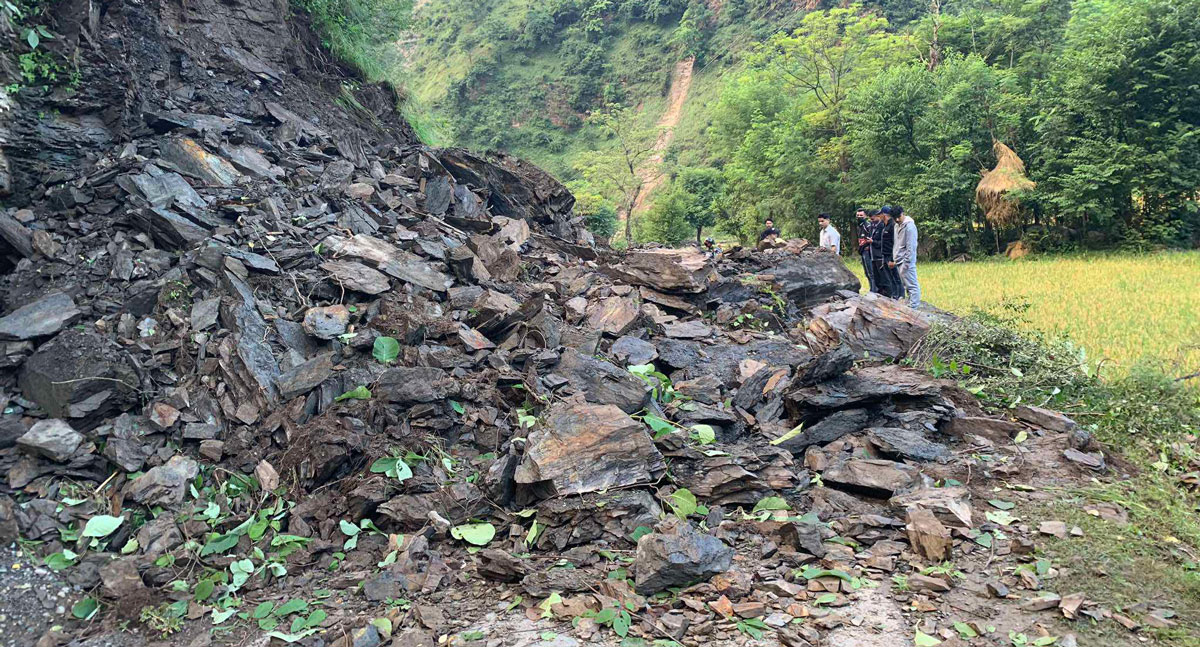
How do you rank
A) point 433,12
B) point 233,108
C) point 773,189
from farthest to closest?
1. point 433,12
2. point 773,189
3. point 233,108

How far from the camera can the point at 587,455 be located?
15.1ft

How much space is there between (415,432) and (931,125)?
81.6 feet

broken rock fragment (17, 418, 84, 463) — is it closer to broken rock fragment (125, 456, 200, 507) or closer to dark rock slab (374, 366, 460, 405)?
broken rock fragment (125, 456, 200, 507)

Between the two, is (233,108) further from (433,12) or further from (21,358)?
(433,12)

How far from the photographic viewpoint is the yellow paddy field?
7745 millimetres

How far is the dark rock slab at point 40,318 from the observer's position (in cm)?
551

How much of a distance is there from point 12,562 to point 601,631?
3.86 m

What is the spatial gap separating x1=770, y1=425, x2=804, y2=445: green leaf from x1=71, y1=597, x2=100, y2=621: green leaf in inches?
185

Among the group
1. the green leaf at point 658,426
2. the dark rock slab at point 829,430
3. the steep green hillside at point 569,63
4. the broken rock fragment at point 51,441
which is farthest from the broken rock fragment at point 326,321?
the steep green hillside at point 569,63

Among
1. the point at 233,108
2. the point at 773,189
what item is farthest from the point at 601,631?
the point at 773,189

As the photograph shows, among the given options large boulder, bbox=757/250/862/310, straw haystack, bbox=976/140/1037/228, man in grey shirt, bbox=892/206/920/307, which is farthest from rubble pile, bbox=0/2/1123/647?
straw haystack, bbox=976/140/1037/228

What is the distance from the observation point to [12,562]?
4316mm

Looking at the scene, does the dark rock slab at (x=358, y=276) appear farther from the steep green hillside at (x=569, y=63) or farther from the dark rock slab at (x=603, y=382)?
the steep green hillside at (x=569, y=63)

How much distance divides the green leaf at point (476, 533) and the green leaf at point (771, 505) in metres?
1.76
